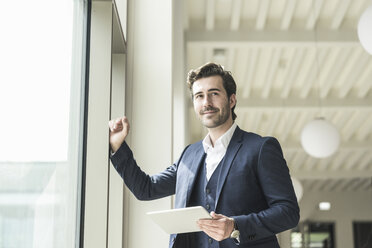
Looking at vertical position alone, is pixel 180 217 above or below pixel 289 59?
below

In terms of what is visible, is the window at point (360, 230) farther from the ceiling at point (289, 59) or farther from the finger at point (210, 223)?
the finger at point (210, 223)

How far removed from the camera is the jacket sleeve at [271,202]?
163cm

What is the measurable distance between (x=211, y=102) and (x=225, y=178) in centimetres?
27

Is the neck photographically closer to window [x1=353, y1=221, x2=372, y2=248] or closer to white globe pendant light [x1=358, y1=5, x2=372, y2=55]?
white globe pendant light [x1=358, y1=5, x2=372, y2=55]

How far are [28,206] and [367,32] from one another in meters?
2.30

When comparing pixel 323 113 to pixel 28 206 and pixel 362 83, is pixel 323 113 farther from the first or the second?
pixel 28 206

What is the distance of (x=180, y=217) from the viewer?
5.02 ft

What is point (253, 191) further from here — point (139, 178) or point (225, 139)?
point (139, 178)

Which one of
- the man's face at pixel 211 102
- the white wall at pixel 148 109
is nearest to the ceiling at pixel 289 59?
the white wall at pixel 148 109

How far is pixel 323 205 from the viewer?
15969 millimetres

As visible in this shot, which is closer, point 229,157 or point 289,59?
point 229,157

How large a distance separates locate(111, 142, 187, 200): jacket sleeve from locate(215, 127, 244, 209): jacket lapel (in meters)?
0.33

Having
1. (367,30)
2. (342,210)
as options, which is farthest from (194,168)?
(342,210)

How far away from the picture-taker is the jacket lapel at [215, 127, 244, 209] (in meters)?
1.74
